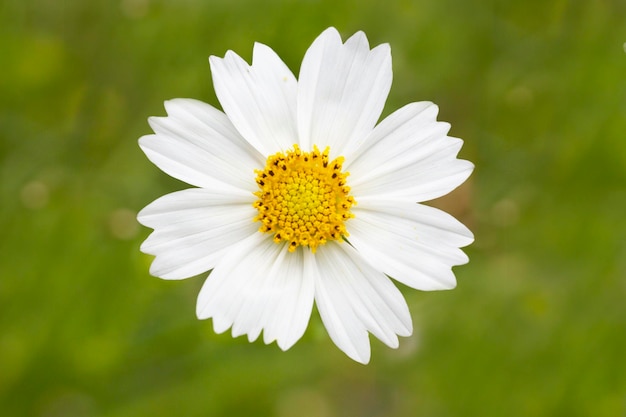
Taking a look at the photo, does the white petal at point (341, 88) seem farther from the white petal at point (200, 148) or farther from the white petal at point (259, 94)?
the white petal at point (200, 148)

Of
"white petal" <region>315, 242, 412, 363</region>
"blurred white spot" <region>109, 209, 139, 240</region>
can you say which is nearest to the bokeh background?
"blurred white spot" <region>109, 209, 139, 240</region>

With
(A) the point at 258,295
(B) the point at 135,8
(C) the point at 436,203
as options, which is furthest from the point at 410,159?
(B) the point at 135,8

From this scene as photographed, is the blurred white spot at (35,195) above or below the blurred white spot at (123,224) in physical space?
above

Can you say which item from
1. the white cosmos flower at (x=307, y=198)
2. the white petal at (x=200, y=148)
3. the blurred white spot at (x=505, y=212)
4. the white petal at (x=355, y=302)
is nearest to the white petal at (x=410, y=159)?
the white cosmos flower at (x=307, y=198)

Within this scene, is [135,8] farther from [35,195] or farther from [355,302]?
[355,302]

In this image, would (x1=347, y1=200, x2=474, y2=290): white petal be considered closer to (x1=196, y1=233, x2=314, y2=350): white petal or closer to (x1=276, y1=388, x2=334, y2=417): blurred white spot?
(x1=196, y1=233, x2=314, y2=350): white petal
